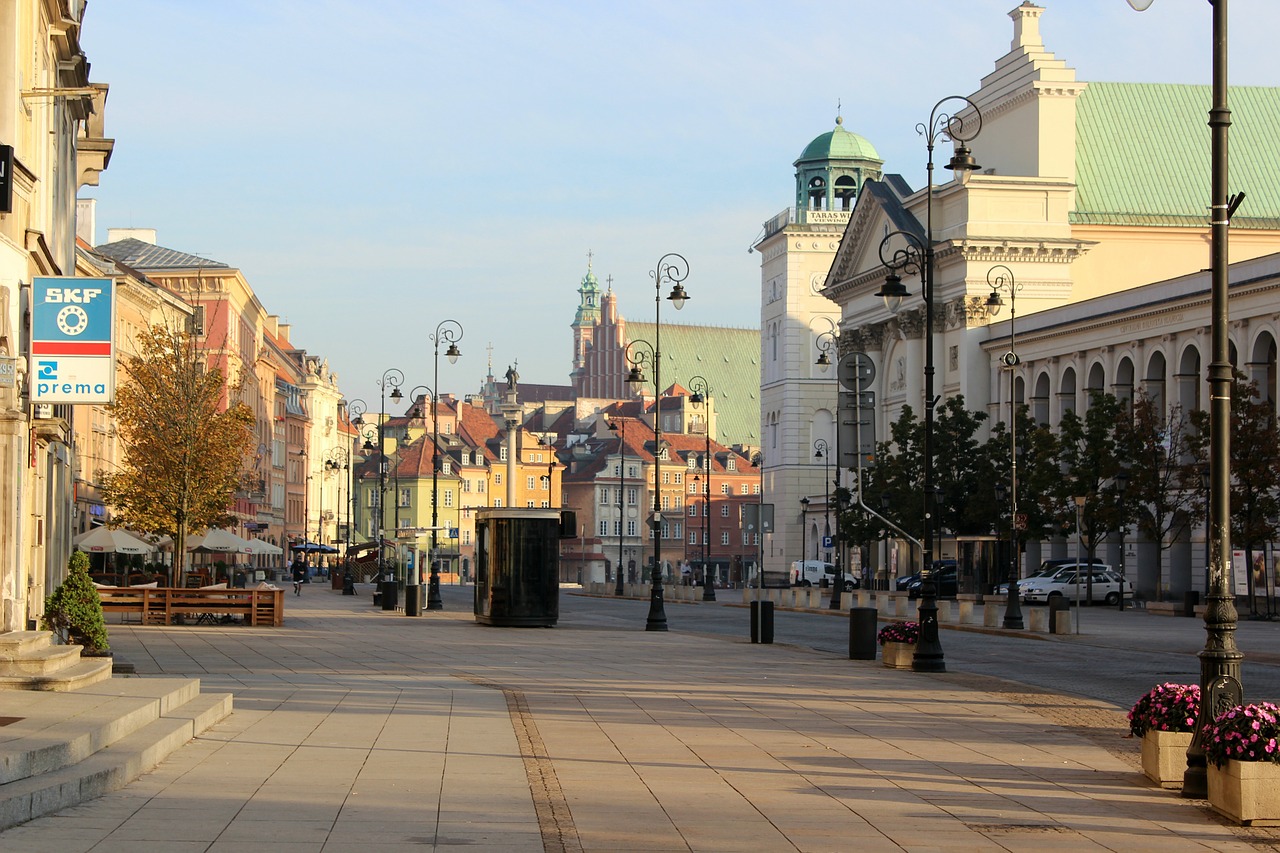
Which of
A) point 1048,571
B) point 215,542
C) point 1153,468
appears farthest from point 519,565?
point 1048,571

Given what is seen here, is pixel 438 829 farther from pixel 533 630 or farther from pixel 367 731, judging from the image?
pixel 533 630

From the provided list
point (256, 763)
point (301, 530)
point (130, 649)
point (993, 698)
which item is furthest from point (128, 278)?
point (301, 530)

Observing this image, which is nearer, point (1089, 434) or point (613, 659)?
point (613, 659)

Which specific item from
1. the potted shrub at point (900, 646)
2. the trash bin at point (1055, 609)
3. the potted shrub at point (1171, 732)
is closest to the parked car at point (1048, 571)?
the trash bin at point (1055, 609)

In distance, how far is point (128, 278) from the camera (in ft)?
242

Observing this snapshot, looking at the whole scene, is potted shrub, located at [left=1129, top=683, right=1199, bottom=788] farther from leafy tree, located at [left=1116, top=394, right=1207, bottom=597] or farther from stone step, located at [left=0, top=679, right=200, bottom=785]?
leafy tree, located at [left=1116, top=394, right=1207, bottom=597]

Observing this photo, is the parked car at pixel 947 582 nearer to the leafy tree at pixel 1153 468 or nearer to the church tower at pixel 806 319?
the leafy tree at pixel 1153 468

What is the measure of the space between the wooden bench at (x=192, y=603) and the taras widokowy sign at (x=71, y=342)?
2081cm

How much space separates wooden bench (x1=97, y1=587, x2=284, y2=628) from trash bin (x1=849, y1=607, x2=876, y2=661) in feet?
52.4

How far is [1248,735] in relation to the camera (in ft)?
40.7

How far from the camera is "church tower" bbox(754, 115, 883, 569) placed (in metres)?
138

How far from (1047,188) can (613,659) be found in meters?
70.6

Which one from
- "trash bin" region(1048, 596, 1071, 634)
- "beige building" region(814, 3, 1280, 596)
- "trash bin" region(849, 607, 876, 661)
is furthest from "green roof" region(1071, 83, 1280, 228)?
"trash bin" region(849, 607, 876, 661)

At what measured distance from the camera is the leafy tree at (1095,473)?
65.1m
